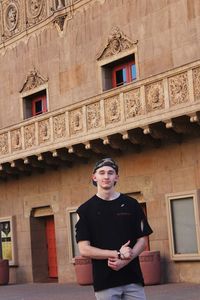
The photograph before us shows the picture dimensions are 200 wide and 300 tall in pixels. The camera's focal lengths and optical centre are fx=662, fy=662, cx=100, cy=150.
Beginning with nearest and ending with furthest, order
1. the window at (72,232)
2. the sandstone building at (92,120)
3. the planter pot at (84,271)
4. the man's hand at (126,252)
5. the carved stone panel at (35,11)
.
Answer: the man's hand at (126,252), the sandstone building at (92,120), the planter pot at (84,271), the window at (72,232), the carved stone panel at (35,11)

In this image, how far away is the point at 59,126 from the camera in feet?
75.3

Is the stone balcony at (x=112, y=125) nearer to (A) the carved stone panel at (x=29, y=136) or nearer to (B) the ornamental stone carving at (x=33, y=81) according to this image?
(A) the carved stone panel at (x=29, y=136)

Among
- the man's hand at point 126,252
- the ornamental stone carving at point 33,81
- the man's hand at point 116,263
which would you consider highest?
the ornamental stone carving at point 33,81

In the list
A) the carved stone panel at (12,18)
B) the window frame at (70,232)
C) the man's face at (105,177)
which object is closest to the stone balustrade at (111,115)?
the window frame at (70,232)

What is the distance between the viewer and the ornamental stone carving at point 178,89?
1806cm

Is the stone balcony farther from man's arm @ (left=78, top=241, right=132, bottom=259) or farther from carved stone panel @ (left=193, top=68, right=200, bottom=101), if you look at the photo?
man's arm @ (left=78, top=241, right=132, bottom=259)

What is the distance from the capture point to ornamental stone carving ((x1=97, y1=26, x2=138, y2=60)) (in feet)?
74.0

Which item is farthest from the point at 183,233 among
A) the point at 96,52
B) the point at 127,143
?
the point at 96,52

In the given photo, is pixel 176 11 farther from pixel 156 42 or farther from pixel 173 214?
pixel 173 214

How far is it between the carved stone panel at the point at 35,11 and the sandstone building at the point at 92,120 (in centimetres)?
5

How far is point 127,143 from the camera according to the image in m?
21.2

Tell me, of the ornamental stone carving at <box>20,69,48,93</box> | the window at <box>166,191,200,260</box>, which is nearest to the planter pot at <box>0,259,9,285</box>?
the ornamental stone carving at <box>20,69,48,93</box>

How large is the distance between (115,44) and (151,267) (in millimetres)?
7950

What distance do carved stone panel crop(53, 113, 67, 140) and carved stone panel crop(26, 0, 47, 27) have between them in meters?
5.47
